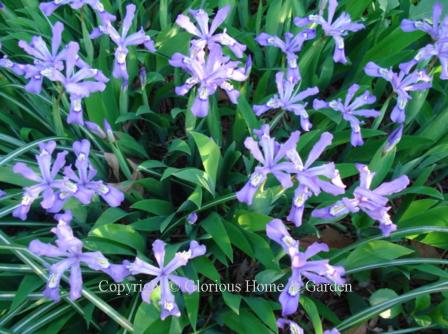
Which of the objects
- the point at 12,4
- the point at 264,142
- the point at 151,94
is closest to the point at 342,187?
the point at 264,142

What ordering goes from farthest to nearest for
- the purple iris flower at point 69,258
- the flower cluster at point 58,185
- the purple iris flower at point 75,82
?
the purple iris flower at point 75,82, the flower cluster at point 58,185, the purple iris flower at point 69,258

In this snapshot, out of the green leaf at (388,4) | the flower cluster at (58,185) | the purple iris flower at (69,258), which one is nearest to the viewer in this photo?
the purple iris flower at (69,258)

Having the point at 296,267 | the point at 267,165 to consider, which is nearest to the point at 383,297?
the point at 296,267

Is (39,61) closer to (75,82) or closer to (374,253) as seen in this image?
(75,82)

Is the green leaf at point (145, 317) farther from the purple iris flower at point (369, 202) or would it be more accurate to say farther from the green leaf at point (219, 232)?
the purple iris flower at point (369, 202)

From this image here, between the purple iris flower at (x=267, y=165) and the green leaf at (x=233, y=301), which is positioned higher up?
the purple iris flower at (x=267, y=165)

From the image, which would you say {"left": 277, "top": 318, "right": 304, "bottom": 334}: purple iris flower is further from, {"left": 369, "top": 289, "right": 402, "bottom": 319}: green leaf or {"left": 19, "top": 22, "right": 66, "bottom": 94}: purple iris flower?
{"left": 19, "top": 22, "right": 66, "bottom": 94}: purple iris flower

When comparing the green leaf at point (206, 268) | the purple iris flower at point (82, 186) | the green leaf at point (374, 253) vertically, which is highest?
the purple iris flower at point (82, 186)

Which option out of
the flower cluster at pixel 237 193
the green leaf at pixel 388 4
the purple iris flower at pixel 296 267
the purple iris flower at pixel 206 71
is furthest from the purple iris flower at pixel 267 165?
the green leaf at pixel 388 4
